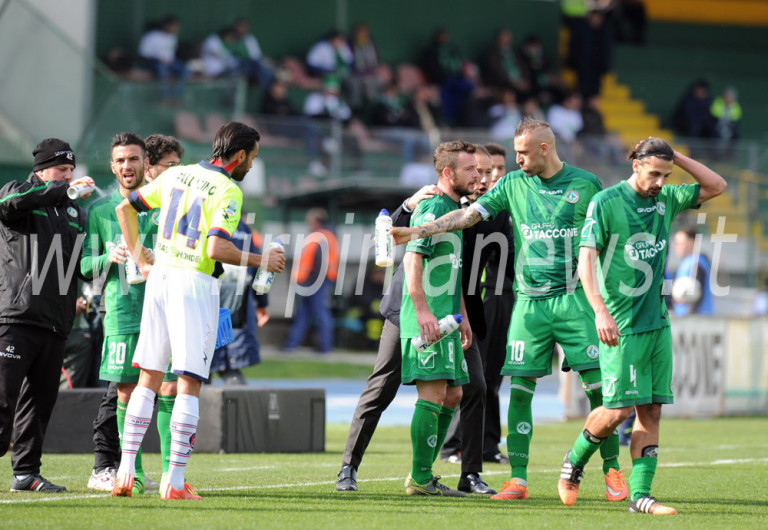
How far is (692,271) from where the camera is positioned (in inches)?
575

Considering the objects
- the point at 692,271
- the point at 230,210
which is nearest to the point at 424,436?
the point at 230,210

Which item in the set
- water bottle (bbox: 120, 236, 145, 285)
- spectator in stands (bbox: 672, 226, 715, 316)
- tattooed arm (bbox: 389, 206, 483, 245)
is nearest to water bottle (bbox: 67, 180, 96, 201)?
water bottle (bbox: 120, 236, 145, 285)

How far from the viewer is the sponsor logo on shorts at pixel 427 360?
745 cm

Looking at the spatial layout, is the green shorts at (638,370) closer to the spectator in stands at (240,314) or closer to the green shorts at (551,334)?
the green shorts at (551,334)

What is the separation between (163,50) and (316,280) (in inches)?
232

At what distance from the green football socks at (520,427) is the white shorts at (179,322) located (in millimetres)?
1989

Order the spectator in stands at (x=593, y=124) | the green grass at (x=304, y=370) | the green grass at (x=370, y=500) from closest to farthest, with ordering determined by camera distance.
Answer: the green grass at (x=370, y=500) < the green grass at (x=304, y=370) < the spectator in stands at (x=593, y=124)

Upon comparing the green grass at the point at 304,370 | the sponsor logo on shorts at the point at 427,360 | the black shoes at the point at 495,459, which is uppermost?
the sponsor logo on shorts at the point at 427,360

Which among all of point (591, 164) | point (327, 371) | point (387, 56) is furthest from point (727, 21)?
point (327, 371)

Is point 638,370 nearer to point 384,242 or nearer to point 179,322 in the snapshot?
point 384,242

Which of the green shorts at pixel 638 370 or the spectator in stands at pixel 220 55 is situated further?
the spectator in stands at pixel 220 55

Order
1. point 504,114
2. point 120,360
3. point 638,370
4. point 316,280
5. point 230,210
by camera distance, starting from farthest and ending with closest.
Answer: point 504,114 < point 316,280 < point 120,360 < point 638,370 < point 230,210

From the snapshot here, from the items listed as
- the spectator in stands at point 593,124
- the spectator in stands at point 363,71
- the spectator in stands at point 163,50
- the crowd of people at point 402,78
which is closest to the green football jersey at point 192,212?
the crowd of people at point 402,78

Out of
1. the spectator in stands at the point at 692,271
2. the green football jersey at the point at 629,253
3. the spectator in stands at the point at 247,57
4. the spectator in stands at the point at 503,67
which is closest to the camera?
the green football jersey at the point at 629,253
